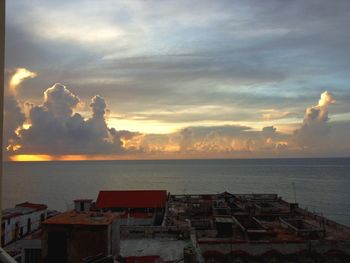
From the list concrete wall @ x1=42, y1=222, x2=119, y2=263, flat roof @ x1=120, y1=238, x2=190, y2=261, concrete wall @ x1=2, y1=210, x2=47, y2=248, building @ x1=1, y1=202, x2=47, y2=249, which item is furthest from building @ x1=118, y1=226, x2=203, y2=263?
concrete wall @ x1=2, y1=210, x2=47, y2=248

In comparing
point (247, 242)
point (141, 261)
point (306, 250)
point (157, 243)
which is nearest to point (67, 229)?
point (141, 261)

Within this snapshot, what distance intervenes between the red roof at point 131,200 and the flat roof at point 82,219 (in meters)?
33.7

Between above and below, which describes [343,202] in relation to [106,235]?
below

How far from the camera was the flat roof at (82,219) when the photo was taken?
15.0 metres

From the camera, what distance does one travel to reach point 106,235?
14.8m

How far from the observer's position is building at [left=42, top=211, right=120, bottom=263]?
14.6 meters

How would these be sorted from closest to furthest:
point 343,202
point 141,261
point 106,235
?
point 106,235 → point 141,261 → point 343,202

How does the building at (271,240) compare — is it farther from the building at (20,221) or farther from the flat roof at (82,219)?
the building at (20,221)

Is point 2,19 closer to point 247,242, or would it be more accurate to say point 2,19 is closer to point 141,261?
point 141,261

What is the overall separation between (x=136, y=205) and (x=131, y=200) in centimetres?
144

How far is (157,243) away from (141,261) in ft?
17.1

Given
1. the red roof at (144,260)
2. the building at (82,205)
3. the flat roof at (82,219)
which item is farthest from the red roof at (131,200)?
the flat roof at (82,219)

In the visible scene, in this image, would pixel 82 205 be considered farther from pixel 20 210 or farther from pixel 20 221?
pixel 20 221

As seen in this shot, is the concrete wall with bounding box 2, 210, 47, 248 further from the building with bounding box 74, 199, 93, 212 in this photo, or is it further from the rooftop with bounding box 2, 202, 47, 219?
the building with bounding box 74, 199, 93, 212
